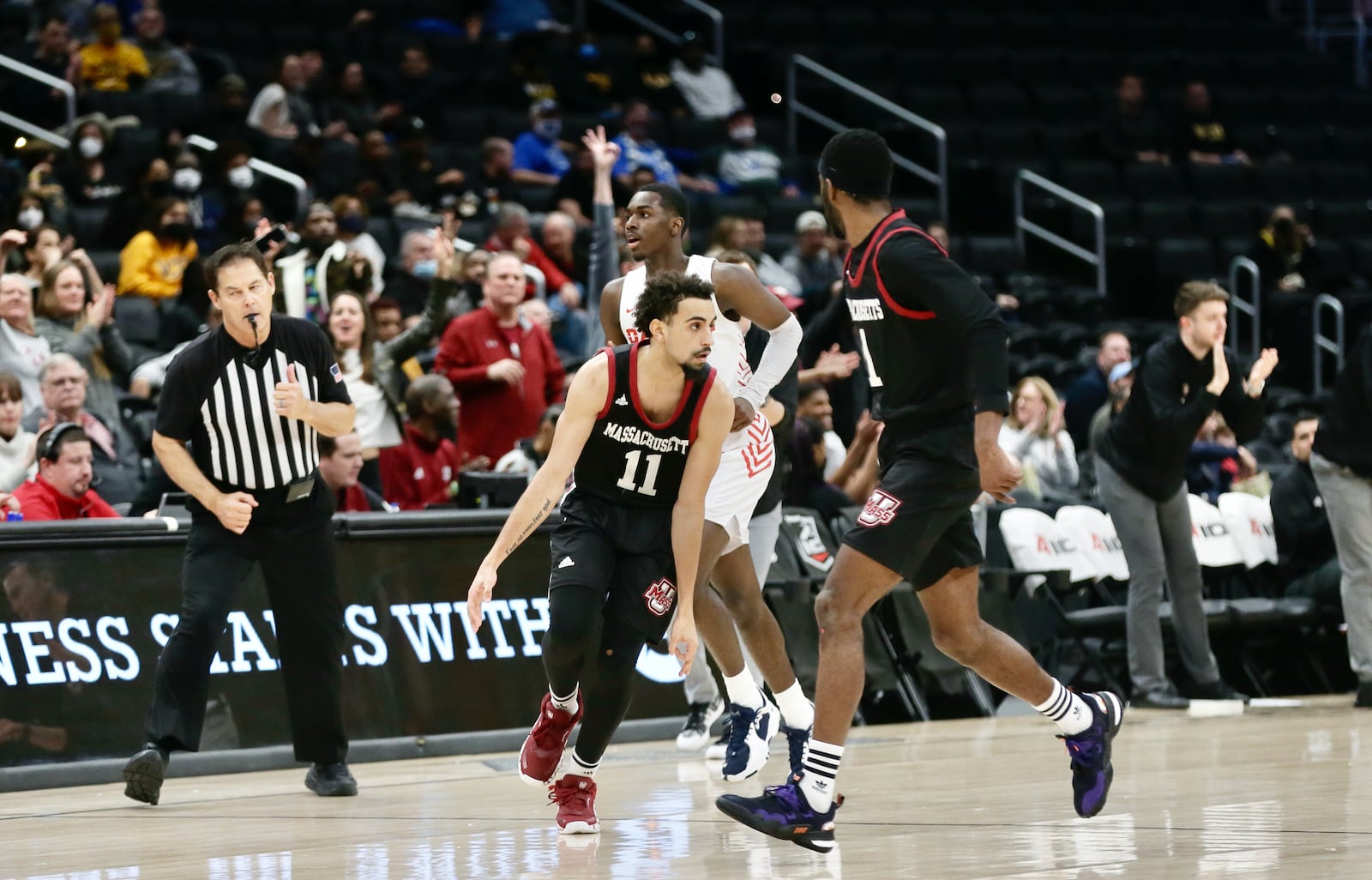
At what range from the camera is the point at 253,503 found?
6.84 m

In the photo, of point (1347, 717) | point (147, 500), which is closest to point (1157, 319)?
point (1347, 717)

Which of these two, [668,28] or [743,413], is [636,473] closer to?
[743,413]

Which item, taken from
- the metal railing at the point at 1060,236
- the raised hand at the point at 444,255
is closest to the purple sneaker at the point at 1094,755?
the raised hand at the point at 444,255

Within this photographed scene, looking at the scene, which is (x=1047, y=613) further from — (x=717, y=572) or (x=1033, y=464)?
(x=717, y=572)

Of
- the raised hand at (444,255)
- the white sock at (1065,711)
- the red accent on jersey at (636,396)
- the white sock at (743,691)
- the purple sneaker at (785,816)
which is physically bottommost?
the white sock at (743,691)

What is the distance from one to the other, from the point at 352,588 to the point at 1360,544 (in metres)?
5.14

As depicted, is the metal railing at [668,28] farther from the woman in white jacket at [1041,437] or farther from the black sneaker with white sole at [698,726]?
the black sneaker with white sole at [698,726]

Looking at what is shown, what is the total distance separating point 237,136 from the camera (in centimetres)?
1398

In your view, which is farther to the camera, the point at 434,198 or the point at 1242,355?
the point at 1242,355

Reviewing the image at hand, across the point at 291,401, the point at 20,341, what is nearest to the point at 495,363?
the point at 20,341

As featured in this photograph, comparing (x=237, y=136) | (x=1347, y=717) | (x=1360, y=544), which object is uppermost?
(x=237, y=136)

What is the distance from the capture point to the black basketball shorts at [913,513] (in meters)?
5.61

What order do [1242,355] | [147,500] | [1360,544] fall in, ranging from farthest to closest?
[1242,355], [1360,544], [147,500]

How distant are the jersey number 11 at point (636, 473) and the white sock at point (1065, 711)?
4.35 feet
